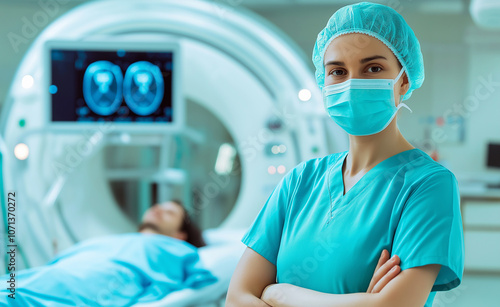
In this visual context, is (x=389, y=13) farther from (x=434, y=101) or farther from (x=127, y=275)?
(x=434, y=101)

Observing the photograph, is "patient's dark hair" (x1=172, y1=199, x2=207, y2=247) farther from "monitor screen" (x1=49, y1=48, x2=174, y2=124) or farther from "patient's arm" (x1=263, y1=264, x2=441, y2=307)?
"patient's arm" (x1=263, y1=264, x2=441, y2=307)

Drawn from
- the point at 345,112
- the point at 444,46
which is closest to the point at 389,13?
the point at 345,112

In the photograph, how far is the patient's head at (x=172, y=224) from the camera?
277 cm

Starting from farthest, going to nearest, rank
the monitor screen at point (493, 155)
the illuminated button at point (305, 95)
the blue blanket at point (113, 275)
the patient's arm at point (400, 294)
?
the monitor screen at point (493, 155), the illuminated button at point (305, 95), the blue blanket at point (113, 275), the patient's arm at point (400, 294)

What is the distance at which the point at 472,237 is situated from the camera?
3598 mm

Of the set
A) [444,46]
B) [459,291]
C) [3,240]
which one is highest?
[444,46]

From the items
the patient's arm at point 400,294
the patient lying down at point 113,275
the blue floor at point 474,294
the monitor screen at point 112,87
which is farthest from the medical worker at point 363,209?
the blue floor at point 474,294

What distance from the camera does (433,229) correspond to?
845 millimetres

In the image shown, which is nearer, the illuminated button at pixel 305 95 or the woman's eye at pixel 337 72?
the woman's eye at pixel 337 72

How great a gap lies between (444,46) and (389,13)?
3331mm

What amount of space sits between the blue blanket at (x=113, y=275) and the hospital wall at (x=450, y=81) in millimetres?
2328

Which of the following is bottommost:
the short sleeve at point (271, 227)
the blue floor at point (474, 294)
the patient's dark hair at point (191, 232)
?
the blue floor at point (474, 294)

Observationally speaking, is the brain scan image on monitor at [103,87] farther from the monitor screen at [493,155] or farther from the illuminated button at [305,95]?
the monitor screen at [493,155]

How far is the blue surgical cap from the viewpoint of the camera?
0.97m
